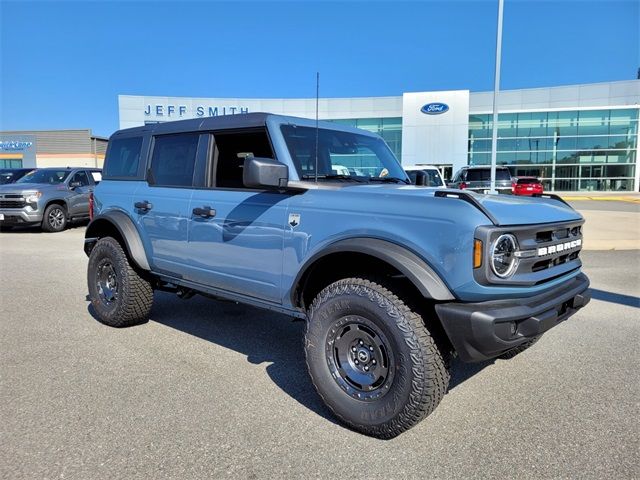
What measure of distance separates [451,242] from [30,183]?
15.0 m

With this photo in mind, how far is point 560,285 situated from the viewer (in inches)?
128

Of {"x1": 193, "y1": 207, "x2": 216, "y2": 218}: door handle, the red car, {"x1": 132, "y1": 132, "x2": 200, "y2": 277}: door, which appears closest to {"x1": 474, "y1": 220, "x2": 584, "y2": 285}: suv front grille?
{"x1": 193, "y1": 207, "x2": 216, "y2": 218}: door handle

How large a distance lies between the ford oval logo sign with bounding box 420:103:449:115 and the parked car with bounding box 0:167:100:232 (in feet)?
91.9

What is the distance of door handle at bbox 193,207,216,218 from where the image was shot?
4012mm

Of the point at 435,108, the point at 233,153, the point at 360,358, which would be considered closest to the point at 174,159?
the point at 233,153

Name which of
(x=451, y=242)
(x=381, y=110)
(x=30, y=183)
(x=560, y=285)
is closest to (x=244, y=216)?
(x=451, y=242)

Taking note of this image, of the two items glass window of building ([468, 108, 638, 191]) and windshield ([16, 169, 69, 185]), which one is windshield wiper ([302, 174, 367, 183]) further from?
glass window of building ([468, 108, 638, 191])

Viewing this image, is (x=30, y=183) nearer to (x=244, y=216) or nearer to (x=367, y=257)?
(x=244, y=216)

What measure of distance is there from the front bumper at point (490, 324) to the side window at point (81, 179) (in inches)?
582

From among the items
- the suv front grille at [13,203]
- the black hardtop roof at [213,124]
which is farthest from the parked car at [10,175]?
the black hardtop roof at [213,124]

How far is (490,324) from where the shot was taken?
8.62ft

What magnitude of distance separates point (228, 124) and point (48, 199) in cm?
1210

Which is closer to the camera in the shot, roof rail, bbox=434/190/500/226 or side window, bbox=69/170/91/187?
roof rail, bbox=434/190/500/226

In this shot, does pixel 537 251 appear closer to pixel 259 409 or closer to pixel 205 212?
pixel 259 409
